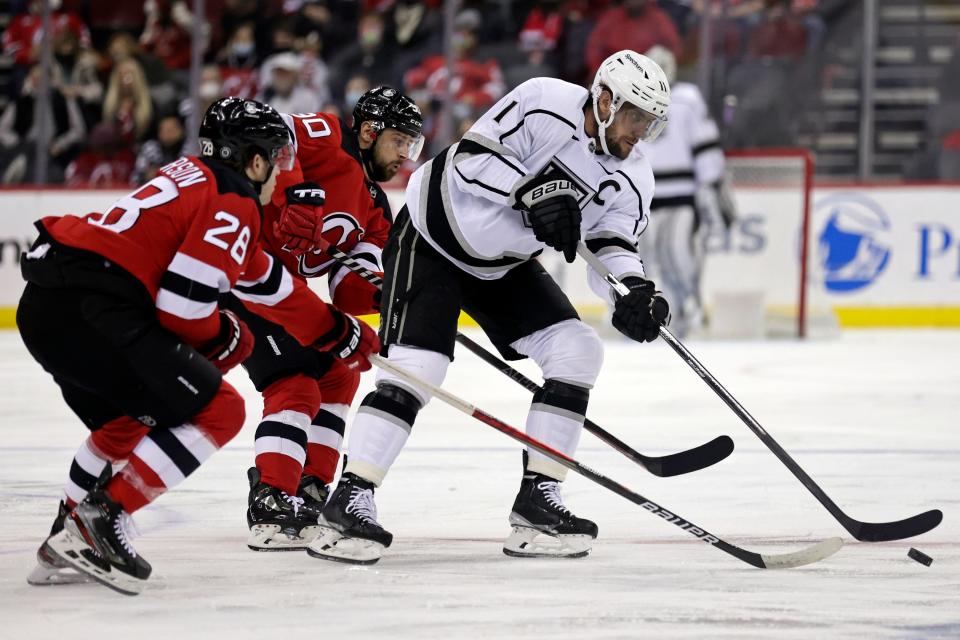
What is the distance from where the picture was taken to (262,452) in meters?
3.29

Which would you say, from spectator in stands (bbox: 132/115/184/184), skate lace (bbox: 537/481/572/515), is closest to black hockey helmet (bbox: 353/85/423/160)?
skate lace (bbox: 537/481/572/515)

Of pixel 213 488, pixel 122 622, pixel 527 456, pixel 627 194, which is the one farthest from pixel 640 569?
pixel 213 488

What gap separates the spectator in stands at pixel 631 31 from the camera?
27.5 feet

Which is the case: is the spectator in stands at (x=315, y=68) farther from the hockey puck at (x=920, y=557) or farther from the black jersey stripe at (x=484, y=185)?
the hockey puck at (x=920, y=557)

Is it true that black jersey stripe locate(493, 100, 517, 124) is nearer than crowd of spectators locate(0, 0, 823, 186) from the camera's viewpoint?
Yes

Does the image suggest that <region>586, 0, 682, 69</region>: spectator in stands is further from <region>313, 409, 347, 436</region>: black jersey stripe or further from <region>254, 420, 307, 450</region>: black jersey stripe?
<region>254, 420, 307, 450</region>: black jersey stripe

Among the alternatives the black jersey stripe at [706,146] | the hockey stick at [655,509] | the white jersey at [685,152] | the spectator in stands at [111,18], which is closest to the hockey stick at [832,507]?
the hockey stick at [655,509]

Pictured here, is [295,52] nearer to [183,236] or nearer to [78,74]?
[78,74]

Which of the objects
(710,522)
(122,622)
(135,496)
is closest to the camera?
(122,622)

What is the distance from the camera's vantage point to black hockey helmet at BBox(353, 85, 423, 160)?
3383 mm

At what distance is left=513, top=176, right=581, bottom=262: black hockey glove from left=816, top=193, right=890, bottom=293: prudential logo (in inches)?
223

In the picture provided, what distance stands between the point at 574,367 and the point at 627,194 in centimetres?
40

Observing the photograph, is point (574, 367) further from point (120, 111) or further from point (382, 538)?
point (120, 111)

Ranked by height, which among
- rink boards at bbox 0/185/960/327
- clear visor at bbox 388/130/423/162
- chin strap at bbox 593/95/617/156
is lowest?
rink boards at bbox 0/185/960/327
